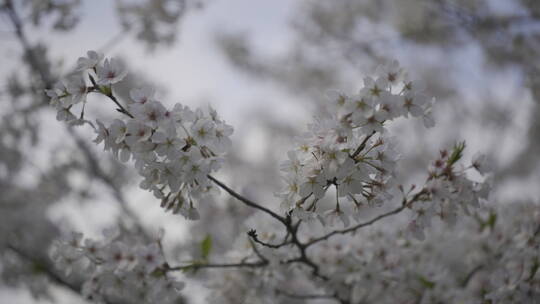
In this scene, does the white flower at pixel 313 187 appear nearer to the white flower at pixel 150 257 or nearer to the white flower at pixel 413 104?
the white flower at pixel 413 104

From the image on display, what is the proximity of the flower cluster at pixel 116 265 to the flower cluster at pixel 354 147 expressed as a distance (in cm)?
90

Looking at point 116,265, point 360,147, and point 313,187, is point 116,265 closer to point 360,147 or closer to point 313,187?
point 313,187

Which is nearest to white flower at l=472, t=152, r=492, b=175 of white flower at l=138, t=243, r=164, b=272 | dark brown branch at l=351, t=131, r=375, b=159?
dark brown branch at l=351, t=131, r=375, b=159

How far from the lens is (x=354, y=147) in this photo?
1.56 m

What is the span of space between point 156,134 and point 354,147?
76cm

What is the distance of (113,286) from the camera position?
220 cm

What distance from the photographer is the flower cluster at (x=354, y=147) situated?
1.48 meters

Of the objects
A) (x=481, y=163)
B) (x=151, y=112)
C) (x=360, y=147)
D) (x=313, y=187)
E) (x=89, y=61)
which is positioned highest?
(x=89, y=61)

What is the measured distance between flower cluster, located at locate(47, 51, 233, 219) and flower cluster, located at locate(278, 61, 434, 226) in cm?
33

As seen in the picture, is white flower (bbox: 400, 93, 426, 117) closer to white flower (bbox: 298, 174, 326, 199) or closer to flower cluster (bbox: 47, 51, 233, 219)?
white flower (bbox: 298, 174, 326, 199)

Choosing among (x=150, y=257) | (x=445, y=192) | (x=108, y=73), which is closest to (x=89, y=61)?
(x=108, y=73)

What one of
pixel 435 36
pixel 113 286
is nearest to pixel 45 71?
pixel 113 286

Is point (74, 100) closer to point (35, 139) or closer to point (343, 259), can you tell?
point (343, 259)

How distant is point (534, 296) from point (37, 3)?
13.9 ft
